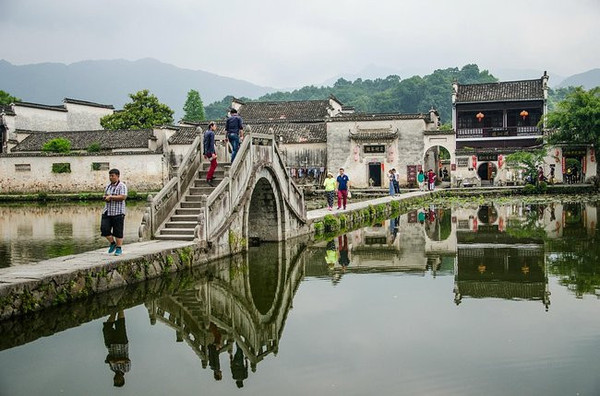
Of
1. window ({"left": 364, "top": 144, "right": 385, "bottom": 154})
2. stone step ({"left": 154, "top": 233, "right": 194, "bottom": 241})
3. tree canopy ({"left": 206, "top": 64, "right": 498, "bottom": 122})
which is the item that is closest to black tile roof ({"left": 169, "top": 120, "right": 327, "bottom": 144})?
window ({"left": 364, "top": 144, "right": 385, "bottom": 154})

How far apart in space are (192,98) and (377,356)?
6898cm

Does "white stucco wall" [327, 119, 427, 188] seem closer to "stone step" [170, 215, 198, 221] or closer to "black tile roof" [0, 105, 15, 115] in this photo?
"black tile roof" [0, 105, 15, 115]

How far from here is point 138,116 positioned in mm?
51969

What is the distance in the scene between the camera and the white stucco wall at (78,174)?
42.6 meters

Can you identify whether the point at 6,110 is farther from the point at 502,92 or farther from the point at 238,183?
the point at 238,183

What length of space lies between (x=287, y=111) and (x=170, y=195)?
124 ft

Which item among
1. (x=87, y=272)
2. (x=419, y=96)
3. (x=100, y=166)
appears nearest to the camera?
(x=87, y=272)

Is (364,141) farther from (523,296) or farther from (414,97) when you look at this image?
(414,97)

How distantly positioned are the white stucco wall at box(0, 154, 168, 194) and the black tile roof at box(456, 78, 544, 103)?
2080cm

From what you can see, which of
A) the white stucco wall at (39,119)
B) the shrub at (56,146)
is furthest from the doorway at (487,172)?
the white stucco wall at (39,119)

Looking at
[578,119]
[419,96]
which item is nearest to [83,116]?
[578,119]

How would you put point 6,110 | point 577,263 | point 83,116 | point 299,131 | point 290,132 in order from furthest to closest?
point 83,116 → point 6,110 → point 299,131 → point 290,132 → point 577,263

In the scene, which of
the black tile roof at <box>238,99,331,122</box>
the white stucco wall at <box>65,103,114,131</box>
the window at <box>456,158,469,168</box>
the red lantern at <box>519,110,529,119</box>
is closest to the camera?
the window at <box>456,158,469,168</box>

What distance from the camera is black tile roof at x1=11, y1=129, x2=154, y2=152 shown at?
143 feet
